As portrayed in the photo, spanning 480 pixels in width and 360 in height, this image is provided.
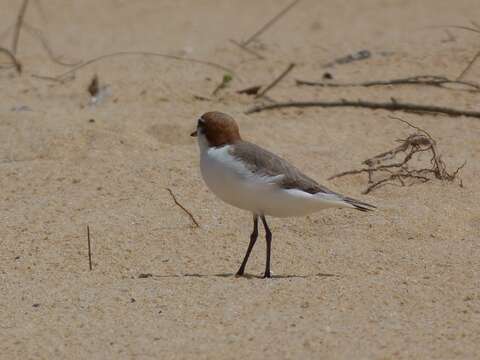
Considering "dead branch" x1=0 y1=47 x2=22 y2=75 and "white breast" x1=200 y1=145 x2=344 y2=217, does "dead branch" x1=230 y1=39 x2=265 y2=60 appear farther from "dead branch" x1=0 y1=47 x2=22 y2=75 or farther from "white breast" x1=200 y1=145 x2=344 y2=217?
"white breast" x1=200 y1=145 x2=344 y2=217

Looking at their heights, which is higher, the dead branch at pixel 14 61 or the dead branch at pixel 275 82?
the dead branch at pixel 275 82

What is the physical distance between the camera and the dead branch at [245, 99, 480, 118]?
821 cm

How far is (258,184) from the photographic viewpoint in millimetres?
5562

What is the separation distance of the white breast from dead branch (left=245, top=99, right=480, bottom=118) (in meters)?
2.79

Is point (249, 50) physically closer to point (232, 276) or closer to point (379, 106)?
point (379, 106)

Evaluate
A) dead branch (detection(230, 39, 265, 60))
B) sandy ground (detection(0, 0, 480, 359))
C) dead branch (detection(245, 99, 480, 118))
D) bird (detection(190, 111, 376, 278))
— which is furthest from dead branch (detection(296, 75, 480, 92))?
bird (detection(190, 111, 376, 278))

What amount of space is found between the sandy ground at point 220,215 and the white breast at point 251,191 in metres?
0.37

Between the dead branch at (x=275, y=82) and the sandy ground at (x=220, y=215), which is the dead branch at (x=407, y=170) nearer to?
the sandy ground at (x=220, y=215)

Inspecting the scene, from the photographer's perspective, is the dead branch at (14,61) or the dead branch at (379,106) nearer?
the dead branch at (379,106)

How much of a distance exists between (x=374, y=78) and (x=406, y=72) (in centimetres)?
30

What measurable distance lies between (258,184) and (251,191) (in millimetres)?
54

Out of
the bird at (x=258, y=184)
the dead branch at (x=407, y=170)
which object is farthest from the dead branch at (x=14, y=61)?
the bird at (x=258, y=184)

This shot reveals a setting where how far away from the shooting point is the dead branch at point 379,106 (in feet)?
26.9

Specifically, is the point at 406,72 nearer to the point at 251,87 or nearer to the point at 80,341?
the point at 251,87
